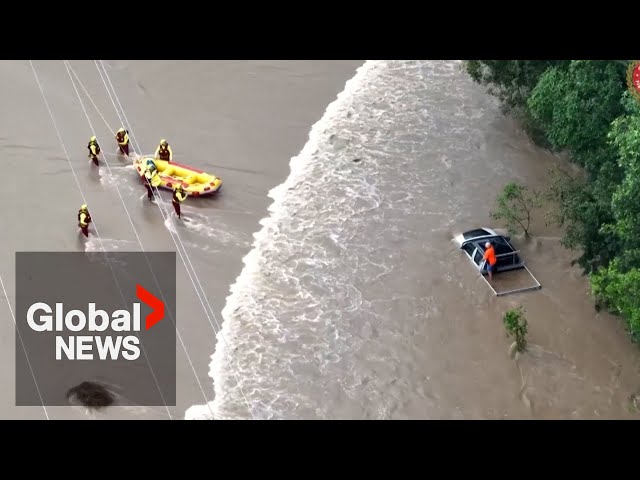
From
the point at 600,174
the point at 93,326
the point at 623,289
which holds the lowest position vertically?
the point at 93,326

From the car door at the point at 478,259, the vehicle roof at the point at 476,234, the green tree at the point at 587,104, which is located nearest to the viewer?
the green tree at the point at 587,104

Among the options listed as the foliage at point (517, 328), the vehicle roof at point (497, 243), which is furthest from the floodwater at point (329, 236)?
the vehicle roof at point (497, 243)

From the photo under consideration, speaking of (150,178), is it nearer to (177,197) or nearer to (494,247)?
(177,197)

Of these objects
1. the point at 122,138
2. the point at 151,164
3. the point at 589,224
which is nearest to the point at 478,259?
the point at 589,224

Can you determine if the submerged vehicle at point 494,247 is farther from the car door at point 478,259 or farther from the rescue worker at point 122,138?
the rescue worker at point 122,138

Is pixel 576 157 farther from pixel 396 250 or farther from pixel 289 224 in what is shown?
pixel 289 224
